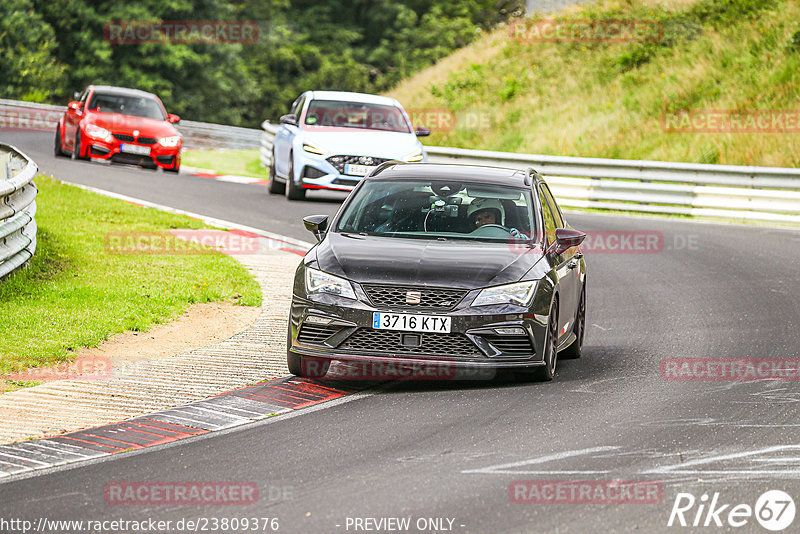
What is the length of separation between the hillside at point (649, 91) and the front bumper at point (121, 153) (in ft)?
33.0

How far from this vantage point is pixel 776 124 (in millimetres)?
29000

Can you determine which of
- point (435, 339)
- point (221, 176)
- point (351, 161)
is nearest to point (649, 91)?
point (221, 176)

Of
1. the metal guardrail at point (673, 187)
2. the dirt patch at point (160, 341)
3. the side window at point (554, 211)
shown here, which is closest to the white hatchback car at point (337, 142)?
the metal guardrail at point (673, 187)

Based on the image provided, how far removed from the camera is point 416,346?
28.8ft

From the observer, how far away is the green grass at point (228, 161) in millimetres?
32438

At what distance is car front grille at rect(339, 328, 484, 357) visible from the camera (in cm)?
878

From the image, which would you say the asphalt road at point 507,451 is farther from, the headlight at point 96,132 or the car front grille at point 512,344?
the headlight at point 96,132

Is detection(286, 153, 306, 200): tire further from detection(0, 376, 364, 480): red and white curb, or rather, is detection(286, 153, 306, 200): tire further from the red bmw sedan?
detection(0, 376, 364, 480): red and white curb

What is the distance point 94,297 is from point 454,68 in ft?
112

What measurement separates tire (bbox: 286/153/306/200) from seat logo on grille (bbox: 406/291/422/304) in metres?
13.3

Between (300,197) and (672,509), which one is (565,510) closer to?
(672,509)

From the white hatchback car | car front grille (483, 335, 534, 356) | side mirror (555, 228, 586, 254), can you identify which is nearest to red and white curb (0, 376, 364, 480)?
car front grille (483, 335, 534, 356)

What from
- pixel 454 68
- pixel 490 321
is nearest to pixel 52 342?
pixel 490 321

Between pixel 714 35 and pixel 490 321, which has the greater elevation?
pixel 714 35
